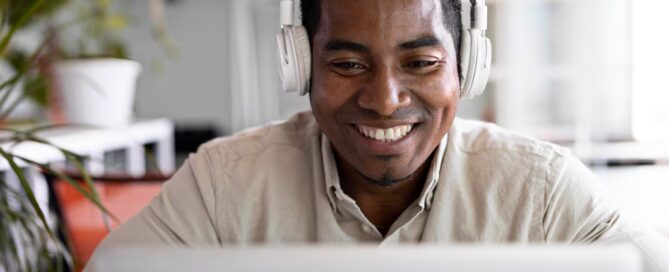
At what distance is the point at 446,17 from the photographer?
1180 millimetres

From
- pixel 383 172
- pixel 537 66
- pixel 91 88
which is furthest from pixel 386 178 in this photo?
pixel 537 66

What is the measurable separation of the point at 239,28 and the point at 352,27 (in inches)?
194

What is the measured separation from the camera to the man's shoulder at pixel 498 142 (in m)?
1.28

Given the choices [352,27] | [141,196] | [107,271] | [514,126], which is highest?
[352,27]

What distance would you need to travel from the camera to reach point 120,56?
254 cm

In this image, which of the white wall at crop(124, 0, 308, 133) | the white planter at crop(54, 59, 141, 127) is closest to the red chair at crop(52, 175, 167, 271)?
the white planter at crop(54, 59, 141, 127)

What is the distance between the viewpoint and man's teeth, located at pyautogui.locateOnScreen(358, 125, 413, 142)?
1.14 m

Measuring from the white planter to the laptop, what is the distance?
6.62 ft

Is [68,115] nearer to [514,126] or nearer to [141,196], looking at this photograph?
[141,196]

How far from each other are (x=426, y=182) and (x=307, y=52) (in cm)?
29

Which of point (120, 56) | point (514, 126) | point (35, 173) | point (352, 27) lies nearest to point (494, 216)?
point (352, 27)

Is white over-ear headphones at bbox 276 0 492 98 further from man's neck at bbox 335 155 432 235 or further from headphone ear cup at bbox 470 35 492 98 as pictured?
man's neck at bbox 335 155 432 235

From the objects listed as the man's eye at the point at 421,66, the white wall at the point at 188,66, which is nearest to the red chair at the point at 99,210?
the man's eye at the point at 421,66

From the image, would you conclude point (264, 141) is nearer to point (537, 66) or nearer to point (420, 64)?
point (420, 64)
